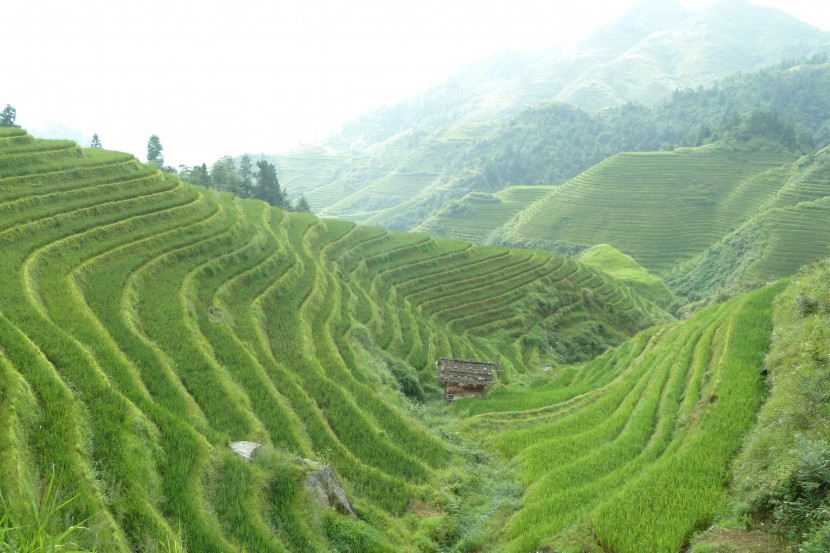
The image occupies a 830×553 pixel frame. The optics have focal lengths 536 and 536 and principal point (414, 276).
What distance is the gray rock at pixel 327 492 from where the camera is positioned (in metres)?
10.3

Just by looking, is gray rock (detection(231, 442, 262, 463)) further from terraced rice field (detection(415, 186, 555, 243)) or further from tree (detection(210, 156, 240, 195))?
terraced rice field (detection(415, 186, 555, 243))

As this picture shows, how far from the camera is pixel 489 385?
22438mm

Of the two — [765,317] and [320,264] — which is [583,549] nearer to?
[765,317]

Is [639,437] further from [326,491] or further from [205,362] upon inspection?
[205,362]

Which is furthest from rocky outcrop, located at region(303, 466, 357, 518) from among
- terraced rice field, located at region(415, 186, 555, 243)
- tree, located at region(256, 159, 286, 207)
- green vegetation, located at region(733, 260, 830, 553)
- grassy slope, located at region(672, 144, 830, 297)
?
terraced rice field, located at region(415, 186, 555, 243)

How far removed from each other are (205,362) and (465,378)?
10909mm

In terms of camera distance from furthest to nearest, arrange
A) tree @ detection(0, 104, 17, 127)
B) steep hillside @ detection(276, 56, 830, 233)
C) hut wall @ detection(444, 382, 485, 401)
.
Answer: steep hillside @ detection(276, 56, 830, 233), tree @ detection(0, 104, 17, 127), hut wall @ detection(444, 382, 485, 401)

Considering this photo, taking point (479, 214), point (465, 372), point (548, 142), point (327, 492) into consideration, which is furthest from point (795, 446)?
point (548, 142)

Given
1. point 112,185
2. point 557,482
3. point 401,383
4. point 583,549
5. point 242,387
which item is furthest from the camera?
point 112,185

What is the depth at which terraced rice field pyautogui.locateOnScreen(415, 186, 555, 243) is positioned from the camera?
91938 mm

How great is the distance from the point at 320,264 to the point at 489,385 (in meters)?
13.0

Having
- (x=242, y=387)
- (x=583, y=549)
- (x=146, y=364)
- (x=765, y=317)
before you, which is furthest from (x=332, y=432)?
(x=765, y=317)

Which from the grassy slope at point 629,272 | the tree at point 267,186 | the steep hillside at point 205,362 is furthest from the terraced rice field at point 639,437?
the tree at point 267,186

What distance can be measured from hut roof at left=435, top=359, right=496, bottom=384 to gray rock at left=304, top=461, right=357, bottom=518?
11.7 meters
